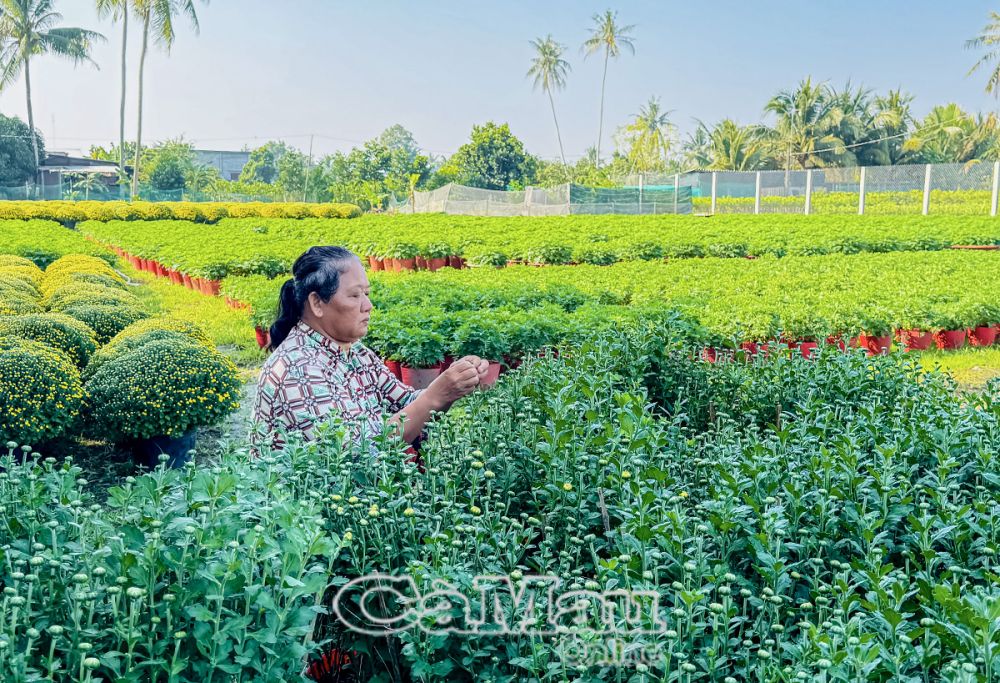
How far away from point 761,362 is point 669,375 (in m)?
0.48

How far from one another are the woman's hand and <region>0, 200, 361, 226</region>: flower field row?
31057 mm

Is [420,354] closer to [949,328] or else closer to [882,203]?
[949,328]

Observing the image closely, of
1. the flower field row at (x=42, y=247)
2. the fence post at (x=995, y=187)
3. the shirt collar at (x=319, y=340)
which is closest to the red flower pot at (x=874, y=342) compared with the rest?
the shirt collar at (x=319, y=340)

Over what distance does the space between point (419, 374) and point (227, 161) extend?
8276 centimetres

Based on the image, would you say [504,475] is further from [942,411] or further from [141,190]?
[141,190]

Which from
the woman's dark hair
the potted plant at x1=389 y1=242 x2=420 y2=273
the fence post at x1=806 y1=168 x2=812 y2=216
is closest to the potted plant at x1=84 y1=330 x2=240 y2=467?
the woman's dark hair

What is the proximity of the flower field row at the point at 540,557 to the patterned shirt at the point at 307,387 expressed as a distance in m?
0.48

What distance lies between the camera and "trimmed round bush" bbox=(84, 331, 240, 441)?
5.27m

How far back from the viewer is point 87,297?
8078mm

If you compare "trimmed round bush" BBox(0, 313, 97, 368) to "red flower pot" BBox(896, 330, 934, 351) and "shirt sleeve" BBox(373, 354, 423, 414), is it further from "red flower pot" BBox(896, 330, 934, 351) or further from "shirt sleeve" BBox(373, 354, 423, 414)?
"red flower pot" BBox(896, 330, 934, 351)

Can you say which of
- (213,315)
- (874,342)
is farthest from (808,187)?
(213,315)

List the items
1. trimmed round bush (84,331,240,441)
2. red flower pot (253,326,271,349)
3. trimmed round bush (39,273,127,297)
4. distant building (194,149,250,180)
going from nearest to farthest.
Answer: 1. trimmed round bush (84,331,240,441)
2. red flower pot (253,326,271,349)
3. trimmed round bush (39,273,127,297)
4. distant building (194,149,250,180)

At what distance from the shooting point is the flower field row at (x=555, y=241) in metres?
15.3

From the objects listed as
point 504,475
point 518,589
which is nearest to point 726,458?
point 504,475
